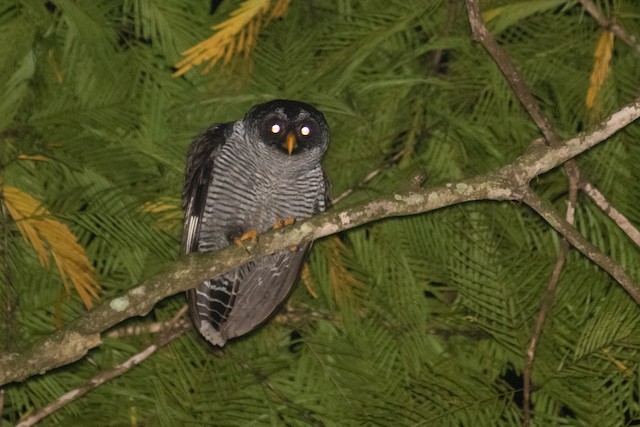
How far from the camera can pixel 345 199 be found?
526 cm

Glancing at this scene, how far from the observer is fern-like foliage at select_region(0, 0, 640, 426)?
4711 millimetres

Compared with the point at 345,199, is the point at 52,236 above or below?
below

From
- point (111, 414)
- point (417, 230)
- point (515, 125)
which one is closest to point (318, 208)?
point (417, 230)

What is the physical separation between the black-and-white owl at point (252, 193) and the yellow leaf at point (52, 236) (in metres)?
0.66

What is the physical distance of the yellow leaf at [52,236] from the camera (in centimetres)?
469

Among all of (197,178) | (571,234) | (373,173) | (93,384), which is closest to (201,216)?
(197,178)

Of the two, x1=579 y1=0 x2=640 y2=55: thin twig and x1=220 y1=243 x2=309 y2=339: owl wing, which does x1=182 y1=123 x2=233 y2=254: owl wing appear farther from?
x1=579 y1=0 x2=640 y2=55: thin twig

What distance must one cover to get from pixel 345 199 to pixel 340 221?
1130 millimetres

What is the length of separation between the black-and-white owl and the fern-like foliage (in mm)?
105

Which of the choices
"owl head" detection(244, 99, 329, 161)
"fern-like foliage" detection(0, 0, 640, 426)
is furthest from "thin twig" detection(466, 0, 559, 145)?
"owl head" detection(244, 99, 329, 161)

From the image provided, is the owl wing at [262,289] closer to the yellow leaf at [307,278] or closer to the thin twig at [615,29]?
the yellow leaf at [307,278]

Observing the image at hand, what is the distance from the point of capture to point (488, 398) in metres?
4.48

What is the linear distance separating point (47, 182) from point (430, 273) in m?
1.71

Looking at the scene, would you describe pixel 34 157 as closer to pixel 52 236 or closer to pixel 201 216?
pixel 52 236
